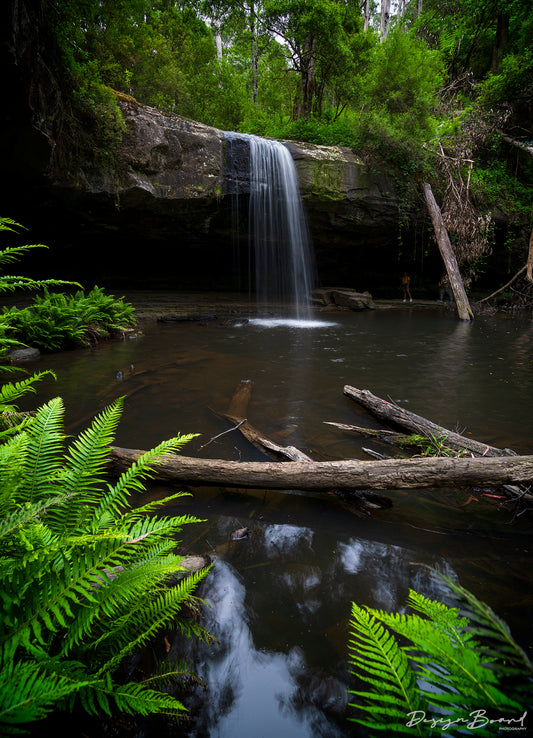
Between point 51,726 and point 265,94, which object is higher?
point 265,94

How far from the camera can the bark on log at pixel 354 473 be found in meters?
2.10

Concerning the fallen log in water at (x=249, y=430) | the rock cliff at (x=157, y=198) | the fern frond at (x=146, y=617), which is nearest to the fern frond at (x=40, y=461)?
the fern frond at (x=146, y=617)

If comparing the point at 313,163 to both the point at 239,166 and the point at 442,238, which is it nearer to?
the point at 239,166

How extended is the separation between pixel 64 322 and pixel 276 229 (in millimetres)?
8917

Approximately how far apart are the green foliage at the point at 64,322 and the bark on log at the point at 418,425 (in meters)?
6.29

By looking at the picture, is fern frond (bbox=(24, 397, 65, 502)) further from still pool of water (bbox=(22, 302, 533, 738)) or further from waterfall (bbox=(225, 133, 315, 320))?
waterfall (bbox=(225, 133, 315, 320))

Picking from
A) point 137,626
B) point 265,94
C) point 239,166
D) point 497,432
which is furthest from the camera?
point 265,94

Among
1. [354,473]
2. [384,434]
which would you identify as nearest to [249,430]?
[384,434]

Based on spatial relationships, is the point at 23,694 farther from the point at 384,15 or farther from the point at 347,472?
the point at 384,15

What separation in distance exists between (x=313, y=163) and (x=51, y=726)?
1412 cm

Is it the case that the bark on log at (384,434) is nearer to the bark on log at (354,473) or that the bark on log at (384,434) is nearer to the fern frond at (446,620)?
the bark on log at (354,473)

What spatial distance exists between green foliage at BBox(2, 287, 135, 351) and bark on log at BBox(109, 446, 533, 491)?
20.0ft

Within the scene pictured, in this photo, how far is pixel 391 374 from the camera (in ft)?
18.5

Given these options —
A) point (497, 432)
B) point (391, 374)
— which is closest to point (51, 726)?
point (497, 432)
